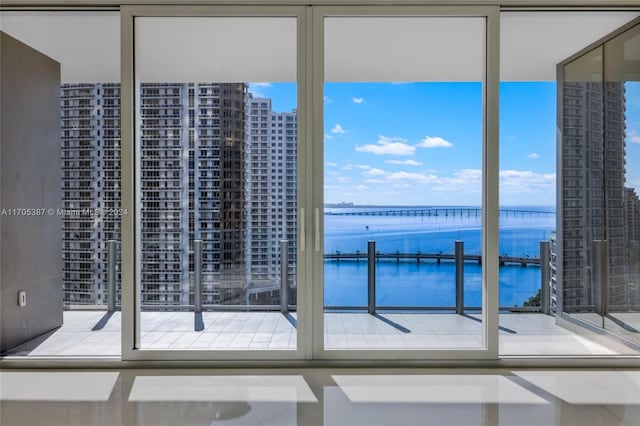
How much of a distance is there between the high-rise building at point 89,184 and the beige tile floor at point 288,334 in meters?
0.38

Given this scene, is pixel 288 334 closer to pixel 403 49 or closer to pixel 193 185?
pixel 193 185

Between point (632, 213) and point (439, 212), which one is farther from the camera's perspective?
point (439, 212)

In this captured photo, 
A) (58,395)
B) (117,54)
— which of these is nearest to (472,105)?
(117,54)

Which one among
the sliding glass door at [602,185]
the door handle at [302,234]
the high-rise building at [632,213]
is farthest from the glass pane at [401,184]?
the high-rise building at [632,213]

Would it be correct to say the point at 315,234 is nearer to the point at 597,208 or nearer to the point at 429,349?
the point at 429,349

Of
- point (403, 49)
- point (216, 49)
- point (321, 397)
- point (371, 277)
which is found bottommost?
point (321, 397)

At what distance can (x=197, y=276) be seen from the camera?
3617 mm

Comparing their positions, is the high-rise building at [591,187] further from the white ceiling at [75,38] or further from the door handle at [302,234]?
the white ceiling at [75,38]

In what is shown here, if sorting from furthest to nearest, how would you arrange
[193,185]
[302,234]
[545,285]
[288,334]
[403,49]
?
[545,285] → [403,49] → [193,185] → [288,334] → [302,234]

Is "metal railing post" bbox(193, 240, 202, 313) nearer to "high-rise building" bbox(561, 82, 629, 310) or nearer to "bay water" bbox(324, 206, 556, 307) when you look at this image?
"bay water" bbox(324, 206, 556, 307)

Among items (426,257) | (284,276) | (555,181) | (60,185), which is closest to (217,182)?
(284,276)

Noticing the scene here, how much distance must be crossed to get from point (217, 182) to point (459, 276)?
91.0 inches

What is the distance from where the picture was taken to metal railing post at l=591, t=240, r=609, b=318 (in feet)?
12.0

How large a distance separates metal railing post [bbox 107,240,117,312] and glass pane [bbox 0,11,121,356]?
0.01 m
